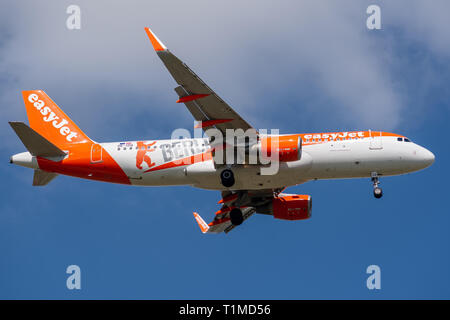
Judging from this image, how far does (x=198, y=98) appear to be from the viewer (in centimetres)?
4228

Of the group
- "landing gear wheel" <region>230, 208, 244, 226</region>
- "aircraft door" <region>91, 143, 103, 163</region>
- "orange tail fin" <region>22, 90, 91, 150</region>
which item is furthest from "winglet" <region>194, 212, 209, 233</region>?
"orange tail fin" <region>22, 90, 91, 150</region>

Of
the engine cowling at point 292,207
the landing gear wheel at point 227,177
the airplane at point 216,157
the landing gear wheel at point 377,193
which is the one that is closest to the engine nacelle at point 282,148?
the airplane at point 216,157

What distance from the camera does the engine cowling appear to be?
5178 centimetres

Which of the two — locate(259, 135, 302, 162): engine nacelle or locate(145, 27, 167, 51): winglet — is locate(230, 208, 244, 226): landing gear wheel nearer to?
locate(259, 135, 302, 162): engine nacelle

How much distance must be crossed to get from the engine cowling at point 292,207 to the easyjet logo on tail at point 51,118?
16.1 meters

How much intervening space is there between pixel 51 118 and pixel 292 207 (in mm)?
19283

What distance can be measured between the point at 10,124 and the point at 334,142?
2133cm

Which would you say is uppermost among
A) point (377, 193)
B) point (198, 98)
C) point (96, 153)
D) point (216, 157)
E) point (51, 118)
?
point (51, 118)

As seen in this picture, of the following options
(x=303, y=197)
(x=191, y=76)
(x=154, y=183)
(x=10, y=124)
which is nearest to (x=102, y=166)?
(x=154, y=183)

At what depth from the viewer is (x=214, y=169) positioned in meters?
46.0

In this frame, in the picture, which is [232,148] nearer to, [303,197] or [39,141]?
[303,197]

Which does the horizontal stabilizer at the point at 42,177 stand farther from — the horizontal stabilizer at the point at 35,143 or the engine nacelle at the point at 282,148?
the engine nacelle at the point at 282,148

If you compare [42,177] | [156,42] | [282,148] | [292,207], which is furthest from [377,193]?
[42,177]

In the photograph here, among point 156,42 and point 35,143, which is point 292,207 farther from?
point 35,143
